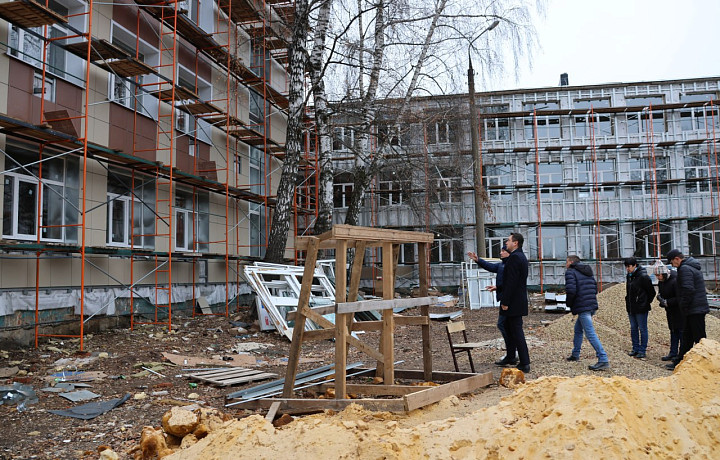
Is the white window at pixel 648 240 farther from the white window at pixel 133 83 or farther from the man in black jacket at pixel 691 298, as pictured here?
the white window at pixel 133 83

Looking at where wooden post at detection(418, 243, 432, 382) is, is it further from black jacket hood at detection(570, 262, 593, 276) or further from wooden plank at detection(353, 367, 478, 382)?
black jacket hood at detection(570, 262, 593, 276)

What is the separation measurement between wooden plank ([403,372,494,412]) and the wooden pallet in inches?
119

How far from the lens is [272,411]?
18.8ft

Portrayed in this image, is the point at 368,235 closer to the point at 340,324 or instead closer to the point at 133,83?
the point at 340,324

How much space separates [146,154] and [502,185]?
1847cm

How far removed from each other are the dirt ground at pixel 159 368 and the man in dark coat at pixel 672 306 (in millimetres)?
419

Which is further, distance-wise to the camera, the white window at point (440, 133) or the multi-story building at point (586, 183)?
the multi-story building at point (586, 183)

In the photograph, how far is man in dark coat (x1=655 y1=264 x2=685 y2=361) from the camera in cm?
933

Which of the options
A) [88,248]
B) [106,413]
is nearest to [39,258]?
[88,248]

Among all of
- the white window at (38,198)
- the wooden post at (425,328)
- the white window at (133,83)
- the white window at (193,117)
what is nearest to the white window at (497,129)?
the white window at (193,117)

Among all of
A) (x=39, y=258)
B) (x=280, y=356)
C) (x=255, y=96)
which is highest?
(x=255, y=96)

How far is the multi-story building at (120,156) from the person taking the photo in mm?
10602

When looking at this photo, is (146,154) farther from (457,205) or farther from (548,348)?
(457,205)

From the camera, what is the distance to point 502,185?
28125 mm
